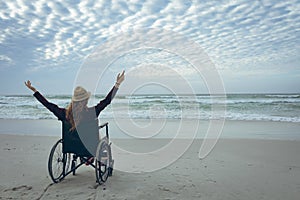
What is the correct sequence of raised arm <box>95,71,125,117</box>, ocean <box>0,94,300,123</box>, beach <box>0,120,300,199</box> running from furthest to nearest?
ocean <box>0,94,300,123</box> < raised arm <box>95,71,125,117</box> < beach <box>0,120,300,199</box>

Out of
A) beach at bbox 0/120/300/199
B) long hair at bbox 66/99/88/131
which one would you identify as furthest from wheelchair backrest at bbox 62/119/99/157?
beach at bbox 0/120/300/199

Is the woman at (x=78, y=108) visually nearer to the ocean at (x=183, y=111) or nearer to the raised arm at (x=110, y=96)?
the raised arm at (x=110, y=96)

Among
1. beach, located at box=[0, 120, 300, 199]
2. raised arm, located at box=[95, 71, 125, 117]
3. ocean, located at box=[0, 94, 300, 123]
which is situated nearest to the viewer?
beach, located at box=[0, 120, 300, 199]

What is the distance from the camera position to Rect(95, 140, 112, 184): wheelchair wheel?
3.29 meters

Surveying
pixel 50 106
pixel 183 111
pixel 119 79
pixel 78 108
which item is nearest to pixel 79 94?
pixel 78 108

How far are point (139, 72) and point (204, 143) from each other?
3.54 metres

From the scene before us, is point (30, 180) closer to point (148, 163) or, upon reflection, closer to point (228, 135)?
point (148, 163)

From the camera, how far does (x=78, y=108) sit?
3332 mm

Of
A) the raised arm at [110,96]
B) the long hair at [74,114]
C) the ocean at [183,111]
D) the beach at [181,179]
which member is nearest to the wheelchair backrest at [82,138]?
A: the long hair at [74,114]

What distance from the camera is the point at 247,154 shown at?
5547 mm

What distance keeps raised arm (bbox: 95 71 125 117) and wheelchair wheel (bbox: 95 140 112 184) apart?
463 mm

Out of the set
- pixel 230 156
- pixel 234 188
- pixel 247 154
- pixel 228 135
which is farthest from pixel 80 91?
pixel 228 135

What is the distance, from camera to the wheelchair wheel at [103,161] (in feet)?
10.8

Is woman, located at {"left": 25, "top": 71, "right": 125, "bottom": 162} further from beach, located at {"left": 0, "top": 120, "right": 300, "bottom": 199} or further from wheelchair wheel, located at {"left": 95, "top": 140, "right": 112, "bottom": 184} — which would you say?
beach, located at {"left": 0, "top": 120, "right": 300, "bottom": 199}
